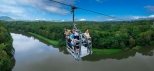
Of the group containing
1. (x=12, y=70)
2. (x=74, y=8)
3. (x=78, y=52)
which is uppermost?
(x=74, y=8)

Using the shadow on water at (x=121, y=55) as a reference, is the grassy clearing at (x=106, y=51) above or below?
above

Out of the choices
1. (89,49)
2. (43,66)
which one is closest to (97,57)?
(43,66)

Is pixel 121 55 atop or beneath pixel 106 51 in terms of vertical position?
beneath

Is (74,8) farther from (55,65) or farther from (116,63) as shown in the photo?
(116,63)

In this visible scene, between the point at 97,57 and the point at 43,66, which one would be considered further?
the point at 97,57

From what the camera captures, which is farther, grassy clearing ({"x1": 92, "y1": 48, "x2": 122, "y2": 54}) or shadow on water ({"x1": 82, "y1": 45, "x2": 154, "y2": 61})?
grassy clearing ({"x1": 92, "y1": 48, "x2": 122, "y2": 54})

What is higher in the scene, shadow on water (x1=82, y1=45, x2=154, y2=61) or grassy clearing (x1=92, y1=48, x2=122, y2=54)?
grassy clearing (x1=92, y1=48, x2=122, y2=54)

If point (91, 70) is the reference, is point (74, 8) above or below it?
above

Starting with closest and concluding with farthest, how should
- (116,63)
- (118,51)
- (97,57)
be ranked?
(116,63)
(97,57)
(118,51)

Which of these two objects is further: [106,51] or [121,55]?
[106,51]

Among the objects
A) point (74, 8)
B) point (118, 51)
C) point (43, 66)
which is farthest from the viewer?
point (118, 51)

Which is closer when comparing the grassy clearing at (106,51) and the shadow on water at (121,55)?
the shadow on water at (121,55)
